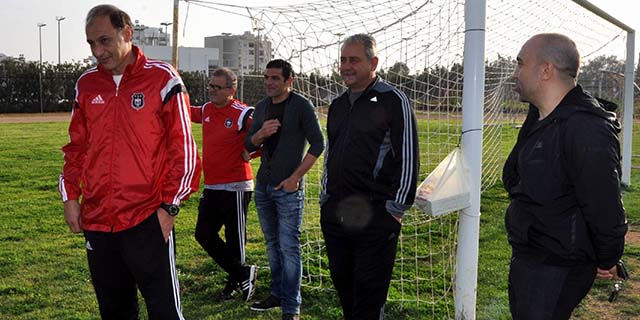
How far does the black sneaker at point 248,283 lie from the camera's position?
5.03 meters

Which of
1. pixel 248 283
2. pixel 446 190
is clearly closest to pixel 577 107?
pixel 446 190

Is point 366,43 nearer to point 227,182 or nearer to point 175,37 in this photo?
point 227,182

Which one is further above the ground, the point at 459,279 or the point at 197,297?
the point at 459,279

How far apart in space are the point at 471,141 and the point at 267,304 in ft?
6.69

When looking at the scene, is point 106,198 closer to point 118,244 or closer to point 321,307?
point 118,244

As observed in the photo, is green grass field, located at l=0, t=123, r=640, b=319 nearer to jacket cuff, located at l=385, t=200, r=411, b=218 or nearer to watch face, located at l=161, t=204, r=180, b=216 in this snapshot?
jacket cuff, located at l=385, t=200, r=411, b=218

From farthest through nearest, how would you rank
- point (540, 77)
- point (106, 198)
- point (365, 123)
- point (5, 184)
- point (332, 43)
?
point (5, 184) < point (332, 43) < point (365, 123) < point (106, 198) < point (540, 77)

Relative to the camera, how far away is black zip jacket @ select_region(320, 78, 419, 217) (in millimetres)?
3432

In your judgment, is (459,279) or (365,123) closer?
(365,123)

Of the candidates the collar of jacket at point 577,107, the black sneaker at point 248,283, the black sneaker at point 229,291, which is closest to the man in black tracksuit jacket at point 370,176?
the collar of jacket at point 577,107

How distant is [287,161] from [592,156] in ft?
7.83

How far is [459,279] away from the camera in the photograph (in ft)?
13.8

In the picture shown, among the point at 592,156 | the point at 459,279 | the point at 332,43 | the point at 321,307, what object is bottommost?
the point at 321,307

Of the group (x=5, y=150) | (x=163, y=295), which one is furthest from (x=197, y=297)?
(x=5, y=150)
